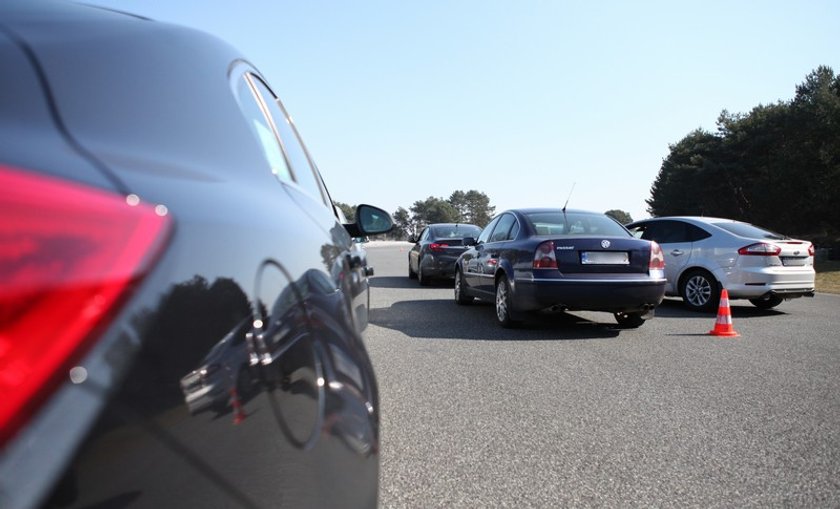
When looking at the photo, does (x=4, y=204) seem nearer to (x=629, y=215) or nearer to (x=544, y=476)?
(x=544, y=476)

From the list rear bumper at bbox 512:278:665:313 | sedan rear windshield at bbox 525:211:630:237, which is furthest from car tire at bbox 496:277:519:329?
sedan rear windshield at bbox 525:211:630:237

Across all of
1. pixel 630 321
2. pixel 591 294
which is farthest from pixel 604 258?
pixel 630 321

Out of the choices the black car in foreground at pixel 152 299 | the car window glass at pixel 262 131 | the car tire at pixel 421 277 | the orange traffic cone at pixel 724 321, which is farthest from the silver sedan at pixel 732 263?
the black car in foreground at pixel 152 299

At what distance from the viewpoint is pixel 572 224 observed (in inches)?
312

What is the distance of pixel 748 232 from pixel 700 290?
120cm

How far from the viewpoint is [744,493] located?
2.89 metres

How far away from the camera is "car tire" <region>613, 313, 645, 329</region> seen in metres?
8.31

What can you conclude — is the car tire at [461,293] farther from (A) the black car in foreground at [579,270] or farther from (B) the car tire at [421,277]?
(B) the car tire at [421,277]

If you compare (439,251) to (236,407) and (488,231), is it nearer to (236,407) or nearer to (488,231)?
(488,231)

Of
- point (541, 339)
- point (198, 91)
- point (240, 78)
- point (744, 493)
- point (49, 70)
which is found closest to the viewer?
point (49, 70)

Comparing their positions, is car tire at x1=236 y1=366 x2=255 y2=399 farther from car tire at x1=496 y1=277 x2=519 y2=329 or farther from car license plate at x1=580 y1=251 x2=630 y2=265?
car tire at x1=496 y1=277 x2=519 y2=329

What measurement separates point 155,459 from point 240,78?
48.2 inches

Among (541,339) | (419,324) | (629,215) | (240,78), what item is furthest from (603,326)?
(629,215)

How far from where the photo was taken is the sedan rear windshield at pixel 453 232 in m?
14.9
